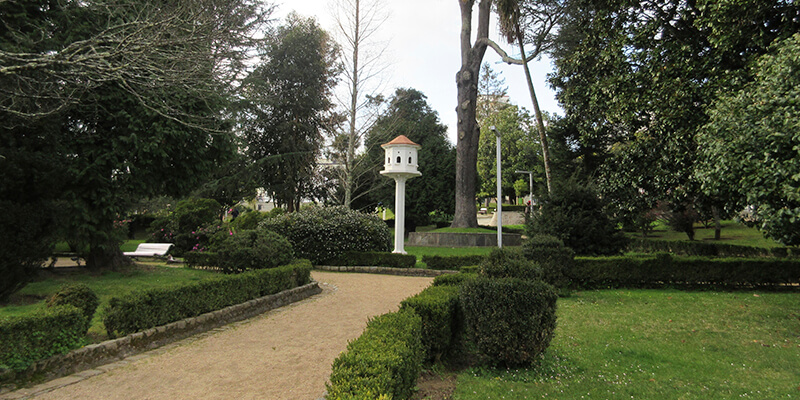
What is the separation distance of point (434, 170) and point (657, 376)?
27.9m

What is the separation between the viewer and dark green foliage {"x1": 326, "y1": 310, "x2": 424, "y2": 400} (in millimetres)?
3115

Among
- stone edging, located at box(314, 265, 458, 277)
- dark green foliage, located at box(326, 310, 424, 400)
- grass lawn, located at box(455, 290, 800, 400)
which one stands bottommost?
grass lawn, located at box(455, 290, 800, 400)

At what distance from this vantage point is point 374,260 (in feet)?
50.6

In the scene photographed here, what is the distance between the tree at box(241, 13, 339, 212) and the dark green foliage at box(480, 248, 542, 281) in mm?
23456

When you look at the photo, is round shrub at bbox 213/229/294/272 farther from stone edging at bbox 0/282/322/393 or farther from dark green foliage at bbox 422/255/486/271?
dark green foliage at bbox 422/255/486/271

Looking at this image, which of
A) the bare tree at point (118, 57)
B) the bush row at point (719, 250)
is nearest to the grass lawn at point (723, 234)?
the bush row at point (719, 250)

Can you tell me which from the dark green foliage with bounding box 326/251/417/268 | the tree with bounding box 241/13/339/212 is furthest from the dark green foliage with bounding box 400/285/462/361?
the tree with bounding box 241/13/339/212

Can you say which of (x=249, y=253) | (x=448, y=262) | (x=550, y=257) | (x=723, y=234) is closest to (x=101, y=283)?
(x=249, y=253)

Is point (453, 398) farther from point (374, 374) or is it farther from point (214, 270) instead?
point (214, 270)

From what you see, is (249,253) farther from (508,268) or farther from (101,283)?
(508,268)

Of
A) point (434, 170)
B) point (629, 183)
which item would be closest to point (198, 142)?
point (629, 183)

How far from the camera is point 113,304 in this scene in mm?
5934

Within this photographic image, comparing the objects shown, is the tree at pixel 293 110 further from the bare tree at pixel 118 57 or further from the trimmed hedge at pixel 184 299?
the trimmed hedge at pixel 184 299

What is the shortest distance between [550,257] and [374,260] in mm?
6768
